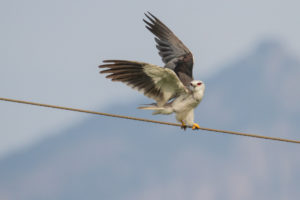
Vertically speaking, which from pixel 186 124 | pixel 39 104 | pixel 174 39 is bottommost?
pixel 186 124

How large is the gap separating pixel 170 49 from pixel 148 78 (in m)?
3.79

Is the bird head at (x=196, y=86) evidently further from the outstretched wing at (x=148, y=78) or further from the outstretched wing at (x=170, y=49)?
the outstretched wing at (x=170, y=49)

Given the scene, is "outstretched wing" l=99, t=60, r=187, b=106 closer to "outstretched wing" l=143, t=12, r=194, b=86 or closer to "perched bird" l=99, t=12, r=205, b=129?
"perched bird" l=99, t=12, r=205, b=129

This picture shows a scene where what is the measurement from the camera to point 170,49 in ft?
47.1

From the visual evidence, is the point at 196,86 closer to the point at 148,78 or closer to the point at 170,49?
the point at 148,78

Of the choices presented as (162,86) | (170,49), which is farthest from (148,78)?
(170,49)

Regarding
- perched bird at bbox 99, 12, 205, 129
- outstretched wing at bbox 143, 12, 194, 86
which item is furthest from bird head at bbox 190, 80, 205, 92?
outstretched wing at bbox 143, 12, 194, 86

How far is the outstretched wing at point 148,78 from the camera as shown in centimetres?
1034

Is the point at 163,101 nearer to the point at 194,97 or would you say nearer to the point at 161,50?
the point at 194,97

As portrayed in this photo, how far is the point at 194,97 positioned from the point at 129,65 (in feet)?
4.73

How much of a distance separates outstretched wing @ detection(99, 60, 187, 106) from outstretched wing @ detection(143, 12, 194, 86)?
2332mm

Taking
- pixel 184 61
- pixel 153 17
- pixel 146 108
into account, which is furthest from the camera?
pixel 153 17

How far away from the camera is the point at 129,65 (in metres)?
10.5

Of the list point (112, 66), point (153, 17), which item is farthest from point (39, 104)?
point (153, 17)
